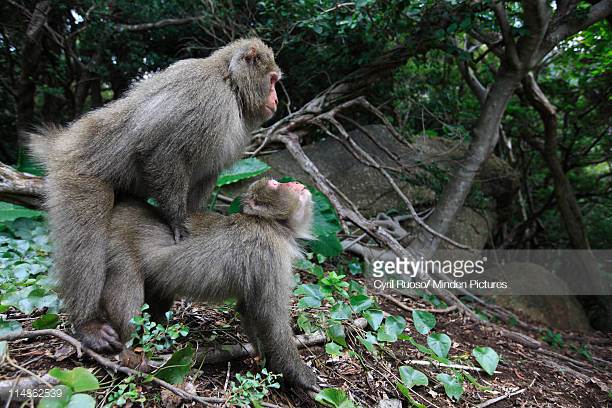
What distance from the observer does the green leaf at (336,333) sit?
2.95 metres

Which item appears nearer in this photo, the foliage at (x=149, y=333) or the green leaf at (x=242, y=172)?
the foliage at (x=149, y=333)

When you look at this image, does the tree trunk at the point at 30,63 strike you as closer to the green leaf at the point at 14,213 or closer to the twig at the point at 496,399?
the green leaf at the point at 14,213

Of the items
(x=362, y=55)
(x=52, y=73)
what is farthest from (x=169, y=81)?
(x=52, y=73)

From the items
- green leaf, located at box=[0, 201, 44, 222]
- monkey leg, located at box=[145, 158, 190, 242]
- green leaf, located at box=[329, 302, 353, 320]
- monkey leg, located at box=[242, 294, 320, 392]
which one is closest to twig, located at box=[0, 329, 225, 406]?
monkey leg, located at box=[242, 294, 320, 392]

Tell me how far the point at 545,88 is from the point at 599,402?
19.4 ft

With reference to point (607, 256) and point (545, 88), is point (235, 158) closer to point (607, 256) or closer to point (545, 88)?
point (545, 88)

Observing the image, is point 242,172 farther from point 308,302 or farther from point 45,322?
point 45,322

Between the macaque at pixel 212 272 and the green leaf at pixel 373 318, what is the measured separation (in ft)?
2.22

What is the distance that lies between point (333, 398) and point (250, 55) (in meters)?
2.24

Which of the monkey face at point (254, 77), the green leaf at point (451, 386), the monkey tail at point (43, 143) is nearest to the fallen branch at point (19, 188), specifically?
the monkey tail at point (43, 143)

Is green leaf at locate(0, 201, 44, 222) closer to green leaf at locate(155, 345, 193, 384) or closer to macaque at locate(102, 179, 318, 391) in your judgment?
macaque at locate(102, 179, 318, 391)

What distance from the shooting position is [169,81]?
2.79 m

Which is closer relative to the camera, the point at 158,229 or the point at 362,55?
the point at 158,229

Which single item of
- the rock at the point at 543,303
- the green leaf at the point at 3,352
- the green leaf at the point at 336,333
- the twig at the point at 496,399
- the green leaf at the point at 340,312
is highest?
the green leaf at the point at 3,352
